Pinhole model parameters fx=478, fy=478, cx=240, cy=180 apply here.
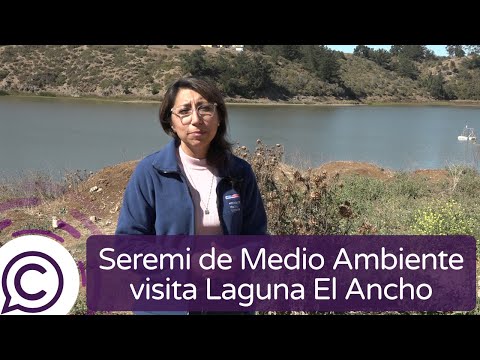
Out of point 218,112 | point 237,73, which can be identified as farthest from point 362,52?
point 218,112

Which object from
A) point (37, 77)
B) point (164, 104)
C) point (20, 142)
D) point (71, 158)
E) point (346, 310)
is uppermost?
point (37, 77)

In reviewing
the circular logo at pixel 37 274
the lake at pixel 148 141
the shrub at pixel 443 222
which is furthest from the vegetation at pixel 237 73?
the circular logo at pixel 37 274

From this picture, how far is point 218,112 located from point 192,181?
29cm

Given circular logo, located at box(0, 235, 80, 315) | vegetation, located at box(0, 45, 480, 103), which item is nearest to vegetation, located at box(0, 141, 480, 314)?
A: circular logo, located at box(0, 235, 80, 315)

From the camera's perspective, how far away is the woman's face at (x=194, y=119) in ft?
5.91

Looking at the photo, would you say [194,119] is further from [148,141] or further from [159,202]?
[148,141]

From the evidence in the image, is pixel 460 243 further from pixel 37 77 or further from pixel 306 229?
pixel 37 77

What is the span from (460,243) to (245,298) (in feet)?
9.94

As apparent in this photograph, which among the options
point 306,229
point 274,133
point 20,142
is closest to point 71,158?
point 20,142

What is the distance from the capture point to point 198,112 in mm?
1800

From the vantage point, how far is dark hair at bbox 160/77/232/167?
1.81m

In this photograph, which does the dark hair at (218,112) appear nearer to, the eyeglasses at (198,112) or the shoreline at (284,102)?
the eyeglasses at (198,112)

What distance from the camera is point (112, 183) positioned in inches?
261

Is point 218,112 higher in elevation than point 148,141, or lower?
lower
